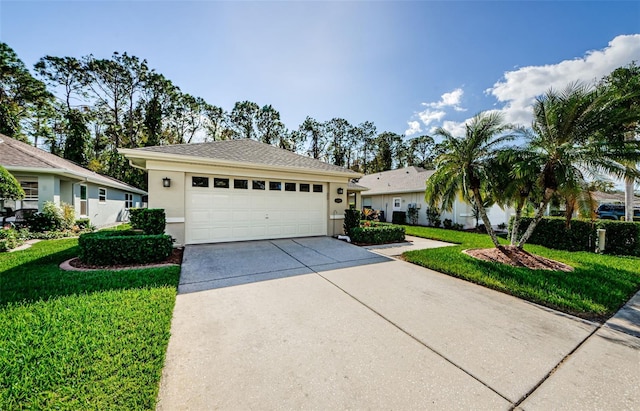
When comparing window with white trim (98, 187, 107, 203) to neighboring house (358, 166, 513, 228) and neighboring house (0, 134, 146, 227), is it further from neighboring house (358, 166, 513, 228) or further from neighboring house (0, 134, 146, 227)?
Answer: neighboring house (358, 166, 513, 228)

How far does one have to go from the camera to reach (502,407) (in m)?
1.98

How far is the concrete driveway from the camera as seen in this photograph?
2.07 meters

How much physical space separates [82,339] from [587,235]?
43.9 ft

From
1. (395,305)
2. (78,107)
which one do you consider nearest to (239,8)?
(395,305)

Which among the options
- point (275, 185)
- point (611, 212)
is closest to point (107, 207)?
point (275, 185)

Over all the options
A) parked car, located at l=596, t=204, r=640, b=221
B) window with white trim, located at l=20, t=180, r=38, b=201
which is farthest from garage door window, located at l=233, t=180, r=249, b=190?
parked car, located at l=596, t=204, r=640, b=221

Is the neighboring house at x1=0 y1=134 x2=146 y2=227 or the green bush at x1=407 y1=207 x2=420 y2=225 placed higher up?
the neighboring house at x1=0 y1=134 x2=146 y2=227

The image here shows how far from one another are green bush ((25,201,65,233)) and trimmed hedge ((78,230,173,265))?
6886 millimetres

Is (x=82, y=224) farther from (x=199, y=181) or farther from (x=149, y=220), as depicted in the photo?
(x=149, y=220)

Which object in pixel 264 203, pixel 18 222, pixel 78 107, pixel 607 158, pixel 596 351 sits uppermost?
pixel 78 107

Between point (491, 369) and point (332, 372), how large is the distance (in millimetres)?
1617

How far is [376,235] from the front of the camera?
30.5 feet

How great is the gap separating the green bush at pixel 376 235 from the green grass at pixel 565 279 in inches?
76.8

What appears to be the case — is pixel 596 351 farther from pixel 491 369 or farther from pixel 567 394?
pixel 491 369
